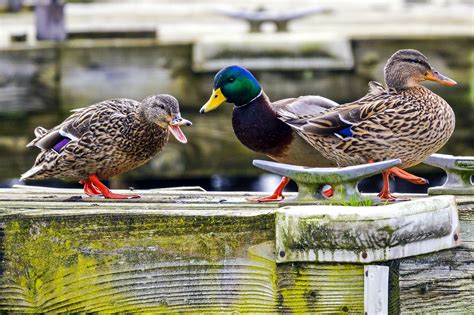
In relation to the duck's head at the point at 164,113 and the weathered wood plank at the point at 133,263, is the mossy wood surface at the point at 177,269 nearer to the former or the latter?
the weathered wood plank at the point at 133,263

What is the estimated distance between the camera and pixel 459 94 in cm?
1084

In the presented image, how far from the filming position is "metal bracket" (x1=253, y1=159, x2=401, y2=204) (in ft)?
16.1

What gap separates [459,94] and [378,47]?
32.6 inches

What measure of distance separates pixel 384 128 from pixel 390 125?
31 millimetres

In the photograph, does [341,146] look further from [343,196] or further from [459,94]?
[459,94]

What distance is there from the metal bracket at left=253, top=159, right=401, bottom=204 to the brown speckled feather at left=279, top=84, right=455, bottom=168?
0.57 meters

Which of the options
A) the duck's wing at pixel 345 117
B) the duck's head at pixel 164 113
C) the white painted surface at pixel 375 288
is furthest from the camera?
the duck's head at pixel 164 113

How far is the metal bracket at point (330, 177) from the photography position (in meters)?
4.91

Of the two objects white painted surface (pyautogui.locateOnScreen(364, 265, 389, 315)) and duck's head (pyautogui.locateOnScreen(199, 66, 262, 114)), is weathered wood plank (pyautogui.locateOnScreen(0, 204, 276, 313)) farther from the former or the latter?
duck's head (pyautogui.locateOnScreen(199, 66, 262, 114))

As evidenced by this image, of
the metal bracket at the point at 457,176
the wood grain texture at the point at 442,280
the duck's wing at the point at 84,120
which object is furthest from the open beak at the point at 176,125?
the wood grain texture at the point at 442,280

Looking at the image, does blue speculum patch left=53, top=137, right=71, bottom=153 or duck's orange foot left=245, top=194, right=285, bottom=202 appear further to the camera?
blue speculum patch left=53, top=137, right=71, bottom=153

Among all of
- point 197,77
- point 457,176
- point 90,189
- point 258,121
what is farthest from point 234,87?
point 197,77

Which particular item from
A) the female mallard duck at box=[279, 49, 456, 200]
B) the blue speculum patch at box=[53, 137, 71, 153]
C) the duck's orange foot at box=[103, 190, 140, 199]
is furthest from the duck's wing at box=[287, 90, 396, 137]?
the blue speculum patch at box=[53, 137, 71, 153]

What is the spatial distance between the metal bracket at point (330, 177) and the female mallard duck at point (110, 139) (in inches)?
42.5
